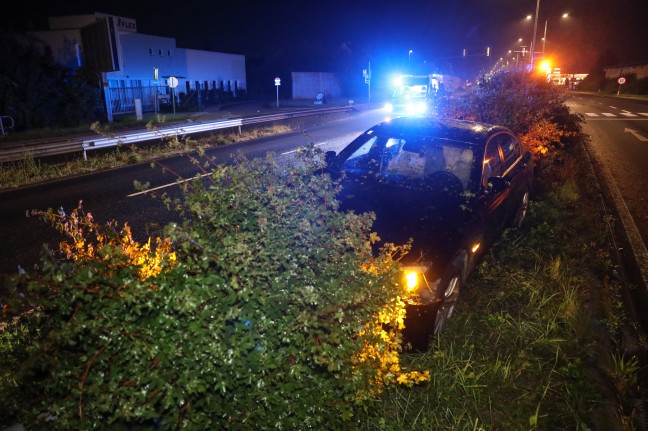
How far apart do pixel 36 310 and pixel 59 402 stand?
396 mm

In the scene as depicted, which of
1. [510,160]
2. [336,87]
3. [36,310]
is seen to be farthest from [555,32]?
[36,310]

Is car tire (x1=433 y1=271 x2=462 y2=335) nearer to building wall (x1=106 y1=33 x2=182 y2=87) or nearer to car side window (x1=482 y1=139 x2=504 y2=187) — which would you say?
car side window (x1=482 y1=139 x2=504 y2=187)

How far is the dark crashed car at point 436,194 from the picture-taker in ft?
11.1

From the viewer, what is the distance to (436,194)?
4434 mm

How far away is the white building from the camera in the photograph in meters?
26.3

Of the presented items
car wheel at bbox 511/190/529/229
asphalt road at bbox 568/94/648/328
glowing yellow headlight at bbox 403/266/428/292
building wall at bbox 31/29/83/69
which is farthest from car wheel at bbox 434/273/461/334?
building wall at bbox 31/29/83/69

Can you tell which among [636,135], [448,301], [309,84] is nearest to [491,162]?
[448,301]

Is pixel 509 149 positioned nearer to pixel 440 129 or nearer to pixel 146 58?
pixel 440 129

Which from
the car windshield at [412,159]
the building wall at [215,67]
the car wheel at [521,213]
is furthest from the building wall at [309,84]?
the car windshield at [412,159]

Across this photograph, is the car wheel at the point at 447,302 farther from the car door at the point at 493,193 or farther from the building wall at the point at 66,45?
the building wall at the point at 66,45

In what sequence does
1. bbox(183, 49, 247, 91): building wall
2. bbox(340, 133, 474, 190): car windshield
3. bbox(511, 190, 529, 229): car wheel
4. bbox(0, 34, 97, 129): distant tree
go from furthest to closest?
bbox(183, 49, 247, 91): building wall
bbox(0, 34, 97, 129): distant tree
bbox(511, 190, 529, 229): car wheel
bbox(340, 133, 474, 190): car windshield

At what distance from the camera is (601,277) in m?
4.56

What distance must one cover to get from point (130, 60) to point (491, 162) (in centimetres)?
3735

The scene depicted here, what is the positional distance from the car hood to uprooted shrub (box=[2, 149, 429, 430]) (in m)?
1.19
